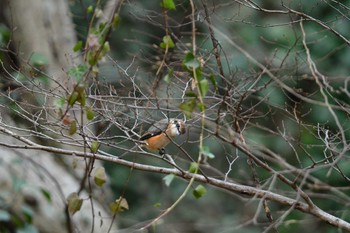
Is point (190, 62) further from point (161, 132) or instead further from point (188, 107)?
point (161, 132)

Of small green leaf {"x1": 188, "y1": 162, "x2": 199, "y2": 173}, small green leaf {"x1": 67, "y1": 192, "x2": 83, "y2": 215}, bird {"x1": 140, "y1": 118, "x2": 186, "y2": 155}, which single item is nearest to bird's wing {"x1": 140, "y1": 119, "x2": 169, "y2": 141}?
bird {"x1": 140, "y1": 118, "x2": 186, "y2": 155}

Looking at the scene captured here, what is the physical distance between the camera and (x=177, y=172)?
3.38 m

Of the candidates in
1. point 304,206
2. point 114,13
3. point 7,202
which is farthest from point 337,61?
point 114,13

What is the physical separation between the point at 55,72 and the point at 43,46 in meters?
0.74

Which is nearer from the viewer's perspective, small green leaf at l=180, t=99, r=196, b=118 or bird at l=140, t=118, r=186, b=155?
small green leaf at l=180, t=99, r=196, b=118

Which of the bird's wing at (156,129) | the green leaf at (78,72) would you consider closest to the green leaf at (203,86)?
the green leaf at (78,72)

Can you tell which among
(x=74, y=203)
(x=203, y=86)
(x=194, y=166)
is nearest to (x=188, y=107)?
(x=203, y=86)

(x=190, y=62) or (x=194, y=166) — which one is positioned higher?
(x=190, y=62)

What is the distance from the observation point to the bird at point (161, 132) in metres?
3.79

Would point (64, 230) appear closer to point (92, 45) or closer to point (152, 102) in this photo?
point (152, 102)

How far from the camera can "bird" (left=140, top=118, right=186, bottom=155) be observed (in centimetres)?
379

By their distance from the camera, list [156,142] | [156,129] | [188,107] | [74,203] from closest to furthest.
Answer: [188,107]
[74,203]
[156,129]
[156,142]

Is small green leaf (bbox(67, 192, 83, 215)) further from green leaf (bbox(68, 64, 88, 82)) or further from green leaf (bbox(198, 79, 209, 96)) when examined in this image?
green leaf (bbox(198, 79, 209, 96))

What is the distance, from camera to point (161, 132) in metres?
4.12
